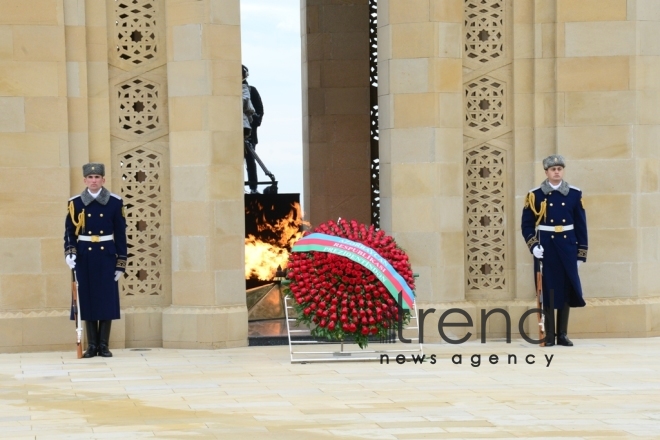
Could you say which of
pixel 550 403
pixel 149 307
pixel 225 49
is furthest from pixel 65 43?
pixel 550 403

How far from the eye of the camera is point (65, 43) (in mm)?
13508

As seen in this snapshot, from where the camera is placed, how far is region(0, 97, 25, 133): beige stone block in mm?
13344

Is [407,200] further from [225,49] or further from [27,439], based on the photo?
[27,439]

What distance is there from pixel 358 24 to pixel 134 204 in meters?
5.28

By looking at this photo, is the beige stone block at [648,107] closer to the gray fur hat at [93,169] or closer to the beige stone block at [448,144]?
the beige stone block at [448,144]

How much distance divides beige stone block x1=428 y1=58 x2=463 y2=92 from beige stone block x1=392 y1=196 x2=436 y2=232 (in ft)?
3.67

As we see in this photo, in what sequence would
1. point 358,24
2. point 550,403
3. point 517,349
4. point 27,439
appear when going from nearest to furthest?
point 27,439, point 550,403, point 517,349, point 358,24

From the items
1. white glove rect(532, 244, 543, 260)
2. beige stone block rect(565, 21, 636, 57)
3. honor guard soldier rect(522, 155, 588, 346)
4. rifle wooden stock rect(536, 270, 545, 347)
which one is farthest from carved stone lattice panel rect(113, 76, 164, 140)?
beige stone block rect(565, 21, 636, 57)

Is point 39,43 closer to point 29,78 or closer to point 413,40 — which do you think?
point 29,78

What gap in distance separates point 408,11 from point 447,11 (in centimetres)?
39

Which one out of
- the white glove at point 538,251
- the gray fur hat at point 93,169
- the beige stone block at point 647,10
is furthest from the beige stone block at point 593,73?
the gray fur hat at point 93,169

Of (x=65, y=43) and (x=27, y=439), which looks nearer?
(x=27, y=439)

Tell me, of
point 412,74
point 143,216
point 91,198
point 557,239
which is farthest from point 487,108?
point 91,198

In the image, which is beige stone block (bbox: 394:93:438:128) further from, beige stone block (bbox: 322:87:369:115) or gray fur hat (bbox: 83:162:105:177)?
beige stone block (bbox: 322:87:369:115)
